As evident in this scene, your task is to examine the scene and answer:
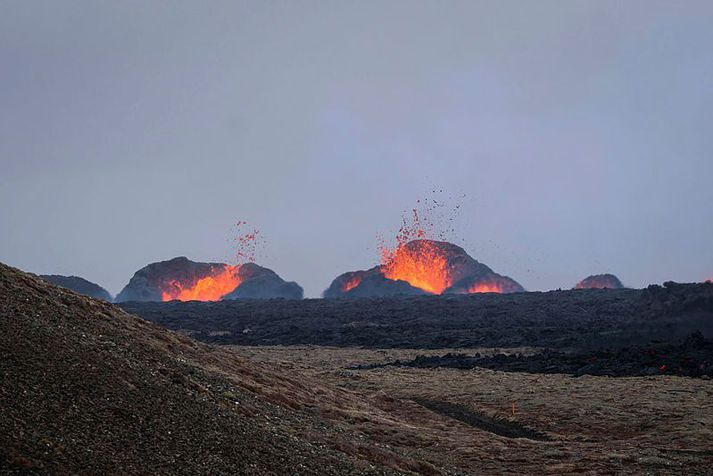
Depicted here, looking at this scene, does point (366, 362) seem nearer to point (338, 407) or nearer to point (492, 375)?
point (492, 375)

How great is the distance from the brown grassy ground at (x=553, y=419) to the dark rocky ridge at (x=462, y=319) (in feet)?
64.3

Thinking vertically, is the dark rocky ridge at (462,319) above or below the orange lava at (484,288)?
below

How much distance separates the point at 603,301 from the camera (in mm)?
88875

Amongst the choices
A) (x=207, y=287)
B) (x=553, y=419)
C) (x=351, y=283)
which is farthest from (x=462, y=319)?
(x=207, y=287)

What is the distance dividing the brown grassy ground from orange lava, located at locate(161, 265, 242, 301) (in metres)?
114

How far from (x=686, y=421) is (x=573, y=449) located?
6.88 metres

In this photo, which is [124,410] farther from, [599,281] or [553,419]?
[599,281]

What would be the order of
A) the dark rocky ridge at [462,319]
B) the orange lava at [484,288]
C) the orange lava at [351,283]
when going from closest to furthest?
the dark rocky ridge at [462,319]
the orange lava at [484,288]
the orange lava at [351,283]

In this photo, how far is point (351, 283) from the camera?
160 m

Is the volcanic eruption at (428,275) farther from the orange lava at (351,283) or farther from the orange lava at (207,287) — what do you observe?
the orange lava at (207,287)

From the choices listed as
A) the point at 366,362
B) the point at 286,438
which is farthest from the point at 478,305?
the point at 286,438

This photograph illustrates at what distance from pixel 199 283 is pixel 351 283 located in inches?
1389

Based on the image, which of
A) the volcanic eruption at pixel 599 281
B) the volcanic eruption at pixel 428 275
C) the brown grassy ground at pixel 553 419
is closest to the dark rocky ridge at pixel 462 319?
the brown grassy ground at pixel 553 419

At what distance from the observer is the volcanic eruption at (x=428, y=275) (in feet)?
486
